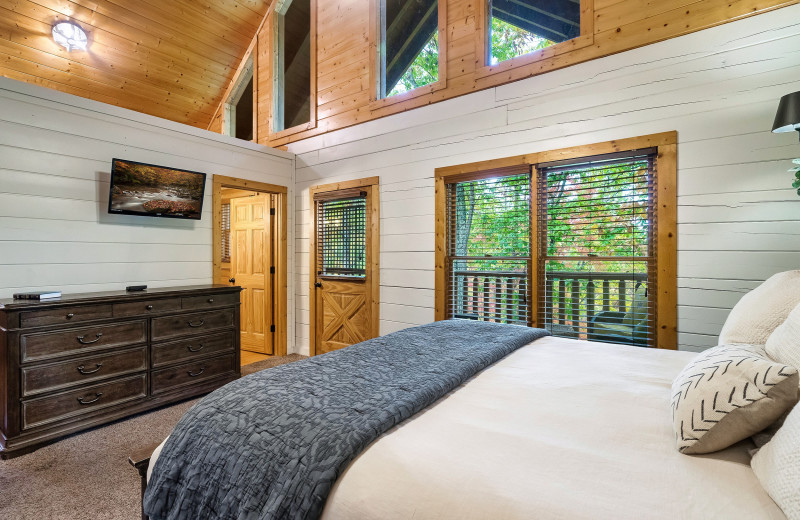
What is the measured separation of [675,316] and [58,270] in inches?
184

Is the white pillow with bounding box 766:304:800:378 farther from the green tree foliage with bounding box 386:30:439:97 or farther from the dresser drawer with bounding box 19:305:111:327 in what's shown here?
the dresser drawer with bounding box 19:305:111:327

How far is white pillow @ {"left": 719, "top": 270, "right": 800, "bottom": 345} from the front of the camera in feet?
4.70

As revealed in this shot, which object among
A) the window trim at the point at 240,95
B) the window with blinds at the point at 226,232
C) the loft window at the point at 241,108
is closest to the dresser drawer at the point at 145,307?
the window with blinds at the point at 226,232

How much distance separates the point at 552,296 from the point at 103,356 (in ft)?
11.2

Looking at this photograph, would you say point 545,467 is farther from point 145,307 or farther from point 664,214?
point 145,307

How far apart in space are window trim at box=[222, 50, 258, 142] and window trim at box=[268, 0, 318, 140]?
1.13ft

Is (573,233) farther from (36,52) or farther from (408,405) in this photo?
(36,52)

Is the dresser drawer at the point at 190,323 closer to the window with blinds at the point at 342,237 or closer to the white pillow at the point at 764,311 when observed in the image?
the window with blinds at the point at 342,237

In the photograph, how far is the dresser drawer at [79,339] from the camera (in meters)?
2.51

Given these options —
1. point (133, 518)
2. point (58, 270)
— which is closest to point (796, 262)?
point (133, 518)

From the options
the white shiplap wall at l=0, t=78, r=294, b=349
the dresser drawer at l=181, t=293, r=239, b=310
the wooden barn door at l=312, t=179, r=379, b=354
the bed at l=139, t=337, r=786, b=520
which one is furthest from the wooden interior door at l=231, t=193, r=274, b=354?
the bed at l=139, t=337, r=786, b=520

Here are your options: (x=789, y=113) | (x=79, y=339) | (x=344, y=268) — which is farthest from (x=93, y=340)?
(x=789, y=113)

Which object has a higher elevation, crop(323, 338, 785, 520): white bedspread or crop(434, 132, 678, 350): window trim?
crop(434, 132, 678, 350): window trim

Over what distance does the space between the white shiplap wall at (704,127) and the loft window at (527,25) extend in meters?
0.32
